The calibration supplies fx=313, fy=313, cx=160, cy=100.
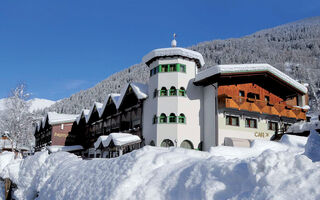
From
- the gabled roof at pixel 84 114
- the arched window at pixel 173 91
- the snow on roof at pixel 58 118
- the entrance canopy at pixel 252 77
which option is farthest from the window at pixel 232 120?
the snow on roof at pixel 58 118

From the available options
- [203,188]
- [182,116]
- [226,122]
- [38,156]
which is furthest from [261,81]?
[203,188]

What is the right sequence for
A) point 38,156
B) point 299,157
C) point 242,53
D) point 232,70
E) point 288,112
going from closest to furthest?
point 299,157
point 38,156
point 232,70
point 288,112
point 242,53

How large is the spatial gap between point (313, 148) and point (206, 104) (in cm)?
1883

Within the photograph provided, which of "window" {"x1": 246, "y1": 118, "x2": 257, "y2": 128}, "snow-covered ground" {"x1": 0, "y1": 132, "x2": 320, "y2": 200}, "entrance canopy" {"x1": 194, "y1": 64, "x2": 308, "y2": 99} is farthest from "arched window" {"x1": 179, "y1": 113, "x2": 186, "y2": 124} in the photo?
"snow-covered ground" {"x1": 0, "y1": 132, "x2": 320, "y2": 200}

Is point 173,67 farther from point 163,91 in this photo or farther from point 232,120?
point 232,120

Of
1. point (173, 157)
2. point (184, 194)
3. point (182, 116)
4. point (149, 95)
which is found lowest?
point (184, 194)

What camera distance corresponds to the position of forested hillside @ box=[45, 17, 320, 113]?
108 m

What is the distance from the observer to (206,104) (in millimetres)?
24656

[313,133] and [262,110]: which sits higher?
[262,110]

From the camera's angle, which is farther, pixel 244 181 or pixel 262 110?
pixel 262 110

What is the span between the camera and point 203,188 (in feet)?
16.8

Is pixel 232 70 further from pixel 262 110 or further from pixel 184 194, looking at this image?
pixel 184 194

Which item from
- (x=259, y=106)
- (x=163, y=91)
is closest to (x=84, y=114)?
(x=163, y=91)

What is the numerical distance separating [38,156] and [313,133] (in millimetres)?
11011
